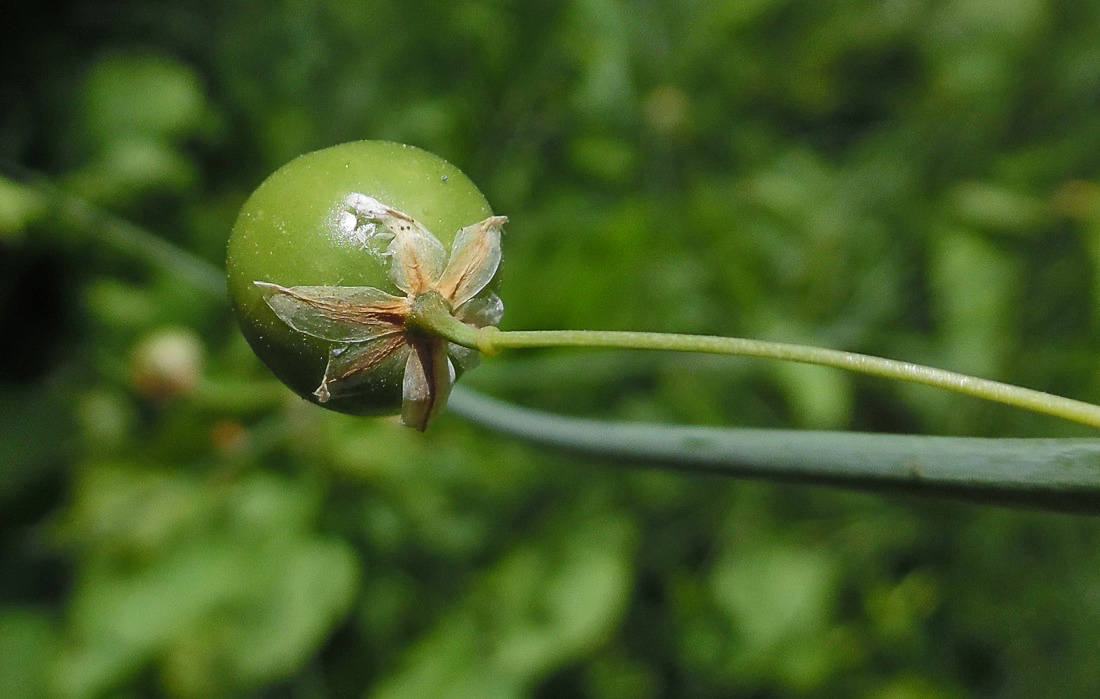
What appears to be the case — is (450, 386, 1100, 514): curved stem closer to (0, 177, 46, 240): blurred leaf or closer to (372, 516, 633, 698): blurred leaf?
(0, 177, 46, 240): blurred leaf

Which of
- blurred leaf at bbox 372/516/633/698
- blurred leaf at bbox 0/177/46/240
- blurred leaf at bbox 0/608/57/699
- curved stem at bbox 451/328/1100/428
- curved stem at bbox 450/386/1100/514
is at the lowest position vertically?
blurred leaf at bbox 0/608/57/699

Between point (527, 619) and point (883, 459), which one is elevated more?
point (883, 459)

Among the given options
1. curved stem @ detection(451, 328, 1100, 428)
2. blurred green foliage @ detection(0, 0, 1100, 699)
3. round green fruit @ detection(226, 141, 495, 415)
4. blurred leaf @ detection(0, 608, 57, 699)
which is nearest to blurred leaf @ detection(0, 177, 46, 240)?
blurred green foliage @ detection(0, 0, 1100, 699)

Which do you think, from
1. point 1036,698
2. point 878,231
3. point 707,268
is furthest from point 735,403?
point 1036,698

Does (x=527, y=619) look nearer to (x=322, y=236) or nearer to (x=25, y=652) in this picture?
(x=25, y=652)

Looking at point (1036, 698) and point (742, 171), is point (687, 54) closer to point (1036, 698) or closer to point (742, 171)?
point (742, 171)

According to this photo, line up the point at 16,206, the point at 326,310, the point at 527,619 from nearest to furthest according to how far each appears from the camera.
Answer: the point at 326,310, the point at 16,206, the point at 527,619

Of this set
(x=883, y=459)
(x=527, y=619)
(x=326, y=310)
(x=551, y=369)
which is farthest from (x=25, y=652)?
(x=883, y=459)
